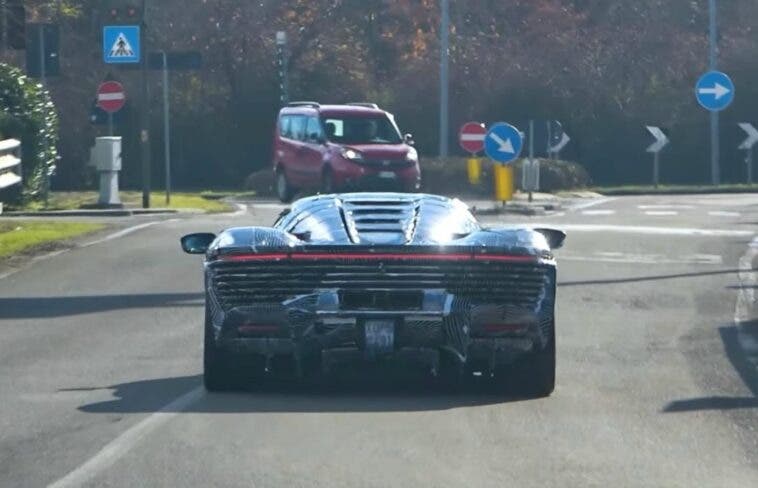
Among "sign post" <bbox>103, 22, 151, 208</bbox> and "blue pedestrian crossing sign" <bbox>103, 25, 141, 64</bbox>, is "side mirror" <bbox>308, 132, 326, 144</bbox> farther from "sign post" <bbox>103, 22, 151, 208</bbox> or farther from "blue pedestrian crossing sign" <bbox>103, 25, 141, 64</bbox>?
"blue pedestrian crossing sign" <bbox>103, 25, 141, 64</bbox>

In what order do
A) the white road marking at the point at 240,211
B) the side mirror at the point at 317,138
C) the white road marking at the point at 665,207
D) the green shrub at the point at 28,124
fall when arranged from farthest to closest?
the side mirror at the point at 317,138, the white road marking at the point at 665,207, the green shrub at the point at 28,124, the white road marking at the point at 240,211

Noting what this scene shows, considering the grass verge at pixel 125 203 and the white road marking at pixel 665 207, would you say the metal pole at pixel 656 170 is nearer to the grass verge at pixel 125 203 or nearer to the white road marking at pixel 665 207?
the white road marking at pixel 665 207

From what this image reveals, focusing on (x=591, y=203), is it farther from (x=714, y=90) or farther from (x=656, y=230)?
(x=656, y=230)

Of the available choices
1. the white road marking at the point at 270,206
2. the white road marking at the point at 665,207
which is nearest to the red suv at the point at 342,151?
the white road marking at the point at 270,206

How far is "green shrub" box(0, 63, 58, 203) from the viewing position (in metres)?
31.4

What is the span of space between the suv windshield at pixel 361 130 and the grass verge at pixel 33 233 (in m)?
7.91

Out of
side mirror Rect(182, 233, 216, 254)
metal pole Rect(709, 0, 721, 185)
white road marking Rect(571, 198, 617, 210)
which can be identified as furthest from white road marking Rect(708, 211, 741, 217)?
side mirror Rect(182, 233, 216, 254)

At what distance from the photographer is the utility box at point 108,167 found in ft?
105

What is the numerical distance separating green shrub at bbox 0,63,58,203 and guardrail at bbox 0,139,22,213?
5.44 ft

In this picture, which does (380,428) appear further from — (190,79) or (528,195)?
(190,79)

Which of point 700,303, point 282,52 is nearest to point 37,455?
point 700,303

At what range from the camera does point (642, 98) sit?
5550 cm

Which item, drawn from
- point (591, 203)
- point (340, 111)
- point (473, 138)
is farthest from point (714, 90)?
point (340, 111)

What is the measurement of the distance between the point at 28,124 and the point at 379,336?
71.1 feet
